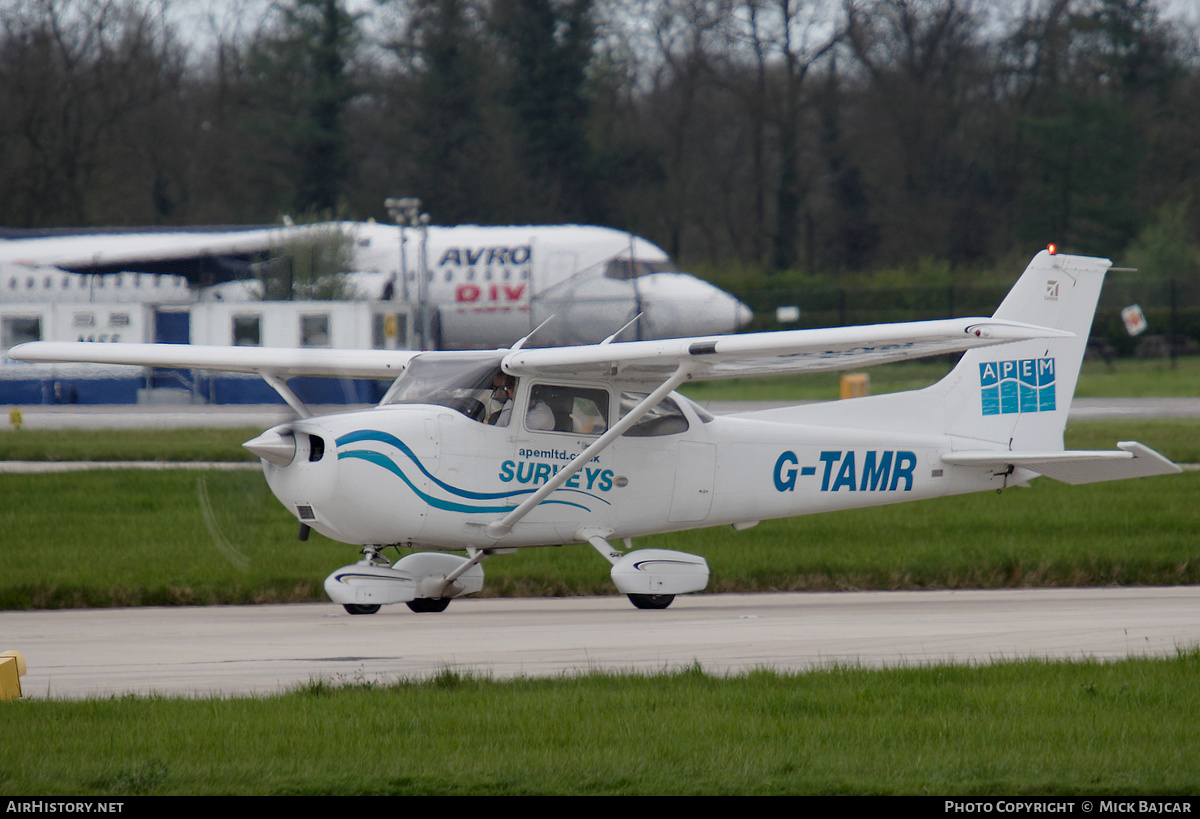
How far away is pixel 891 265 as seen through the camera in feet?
188

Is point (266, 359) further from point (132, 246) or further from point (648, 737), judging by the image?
point (132, 246)

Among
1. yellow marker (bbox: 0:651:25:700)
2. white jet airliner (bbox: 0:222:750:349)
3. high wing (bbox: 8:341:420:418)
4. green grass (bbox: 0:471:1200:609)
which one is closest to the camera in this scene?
yellow marker (bbox: 0:651:25:700)

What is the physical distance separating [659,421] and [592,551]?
286 centimetres

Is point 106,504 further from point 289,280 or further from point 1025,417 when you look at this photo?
point 289,280

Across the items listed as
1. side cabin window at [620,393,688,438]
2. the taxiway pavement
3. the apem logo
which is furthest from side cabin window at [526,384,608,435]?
the apem logo

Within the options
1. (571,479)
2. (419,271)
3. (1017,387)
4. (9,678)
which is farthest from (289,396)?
(419,271)

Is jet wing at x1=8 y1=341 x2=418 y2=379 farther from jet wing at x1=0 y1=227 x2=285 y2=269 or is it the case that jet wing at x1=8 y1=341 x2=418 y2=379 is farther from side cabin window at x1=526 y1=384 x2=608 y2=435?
jet wing at x1=0 y1=227 x2=285 y2=269

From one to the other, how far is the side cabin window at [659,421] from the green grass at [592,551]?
5.60ft

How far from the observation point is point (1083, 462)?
34.3 ft

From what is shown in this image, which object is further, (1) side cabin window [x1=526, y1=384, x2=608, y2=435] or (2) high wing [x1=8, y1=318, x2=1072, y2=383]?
(1) side cabin window [x1=526, y1=384, x2=608, y2=435]

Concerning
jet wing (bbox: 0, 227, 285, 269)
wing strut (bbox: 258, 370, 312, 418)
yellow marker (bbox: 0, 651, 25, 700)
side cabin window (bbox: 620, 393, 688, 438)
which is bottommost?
yellow marker (bbox: 0, 651, 25, 700)

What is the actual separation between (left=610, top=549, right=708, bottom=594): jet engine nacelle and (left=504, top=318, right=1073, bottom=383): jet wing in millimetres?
1301

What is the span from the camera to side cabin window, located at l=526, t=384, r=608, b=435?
31.4 feet

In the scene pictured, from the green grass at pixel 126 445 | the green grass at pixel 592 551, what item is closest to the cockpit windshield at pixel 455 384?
the green grass at pixel 592 551
